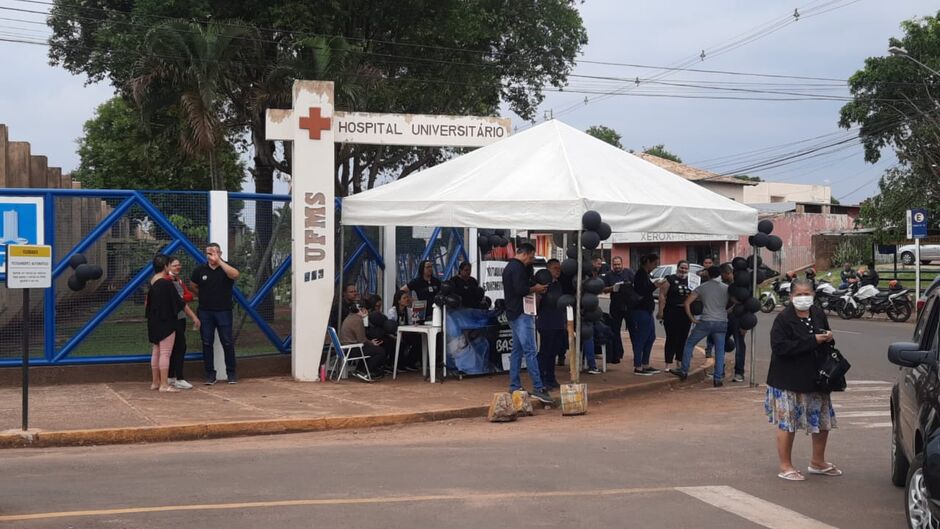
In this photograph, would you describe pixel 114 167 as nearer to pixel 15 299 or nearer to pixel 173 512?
pixel 15 299

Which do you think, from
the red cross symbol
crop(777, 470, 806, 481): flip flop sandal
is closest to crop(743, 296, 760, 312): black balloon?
crop(777, 470, 806, 481): flip flop sandal

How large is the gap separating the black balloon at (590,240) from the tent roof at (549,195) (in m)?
0.22

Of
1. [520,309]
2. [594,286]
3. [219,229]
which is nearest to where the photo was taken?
[520,309]

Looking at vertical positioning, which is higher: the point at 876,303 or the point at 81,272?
the point at 81,272

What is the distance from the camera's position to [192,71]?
21469 mm

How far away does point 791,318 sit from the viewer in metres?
7.85

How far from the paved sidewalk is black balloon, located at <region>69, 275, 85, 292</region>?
135 cm

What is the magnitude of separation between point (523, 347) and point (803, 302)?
483 cm

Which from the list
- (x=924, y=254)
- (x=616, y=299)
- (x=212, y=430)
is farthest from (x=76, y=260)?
(x=924, y=254)

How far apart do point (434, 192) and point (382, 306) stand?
3.02 metres

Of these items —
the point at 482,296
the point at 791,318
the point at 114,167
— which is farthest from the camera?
the point at 114,167

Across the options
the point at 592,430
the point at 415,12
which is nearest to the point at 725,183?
the point at 415,12

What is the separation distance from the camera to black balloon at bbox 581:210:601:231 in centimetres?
1181

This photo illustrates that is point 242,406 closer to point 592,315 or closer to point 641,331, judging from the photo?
point 592,315
